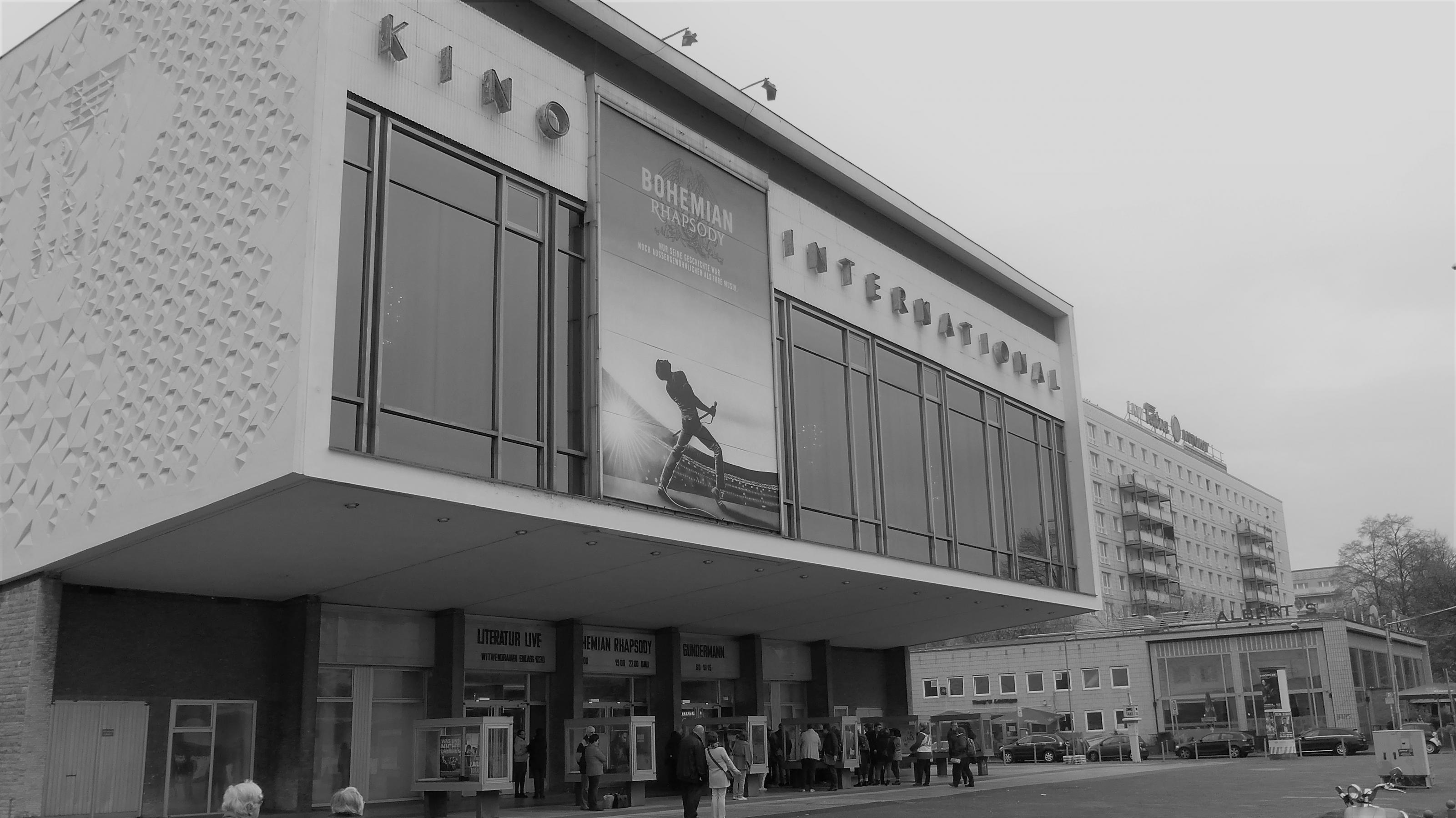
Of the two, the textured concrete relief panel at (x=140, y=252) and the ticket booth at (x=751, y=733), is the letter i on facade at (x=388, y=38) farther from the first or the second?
the ticket booth at (x=751, y=733)

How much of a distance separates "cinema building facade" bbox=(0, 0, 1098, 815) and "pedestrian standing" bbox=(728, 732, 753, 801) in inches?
59.6

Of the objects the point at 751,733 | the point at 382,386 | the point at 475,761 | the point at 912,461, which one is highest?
the point at 912,461

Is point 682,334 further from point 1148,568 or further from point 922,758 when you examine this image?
point 1148,568

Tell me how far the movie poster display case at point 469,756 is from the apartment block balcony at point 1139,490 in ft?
272

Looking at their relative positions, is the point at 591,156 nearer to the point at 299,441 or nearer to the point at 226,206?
the point at 226,206

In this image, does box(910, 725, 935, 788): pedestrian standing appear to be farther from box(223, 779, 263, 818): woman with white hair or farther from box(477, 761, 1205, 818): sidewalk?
box(223, 779, 263, 818): woman with white hair

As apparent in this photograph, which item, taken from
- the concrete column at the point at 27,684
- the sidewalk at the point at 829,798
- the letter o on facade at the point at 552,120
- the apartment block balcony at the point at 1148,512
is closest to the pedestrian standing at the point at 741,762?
the sidewalk at the point at 829,798

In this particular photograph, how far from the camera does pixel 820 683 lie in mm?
35375

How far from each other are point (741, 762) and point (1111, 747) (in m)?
28.2

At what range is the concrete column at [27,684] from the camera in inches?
716

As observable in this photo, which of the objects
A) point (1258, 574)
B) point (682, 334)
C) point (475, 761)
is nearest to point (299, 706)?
point (475, 761)

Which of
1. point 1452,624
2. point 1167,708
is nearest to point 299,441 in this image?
point 1167,708

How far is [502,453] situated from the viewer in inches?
766

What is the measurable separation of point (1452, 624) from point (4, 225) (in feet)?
316
